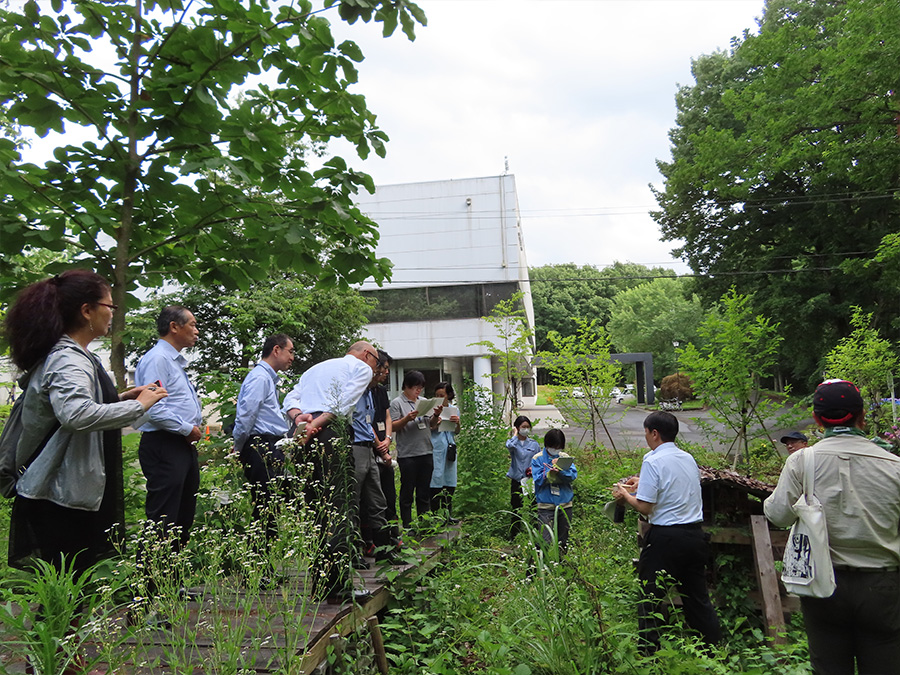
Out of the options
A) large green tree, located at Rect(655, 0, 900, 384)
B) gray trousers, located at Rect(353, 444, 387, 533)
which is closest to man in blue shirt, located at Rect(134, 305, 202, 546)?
gray trousers, located at Rect(353, 444, 387, 533)

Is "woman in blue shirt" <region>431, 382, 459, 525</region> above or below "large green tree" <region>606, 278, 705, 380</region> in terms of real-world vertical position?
below

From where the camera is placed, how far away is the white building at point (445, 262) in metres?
28.7

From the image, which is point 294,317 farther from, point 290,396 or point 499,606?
point 499,606

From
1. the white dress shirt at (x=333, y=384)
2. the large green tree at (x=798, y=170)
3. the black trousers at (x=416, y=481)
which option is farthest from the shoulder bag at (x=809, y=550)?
the large green tree at (x=798, y=170)

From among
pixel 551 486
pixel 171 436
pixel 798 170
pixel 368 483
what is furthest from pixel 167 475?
pixel 798 170

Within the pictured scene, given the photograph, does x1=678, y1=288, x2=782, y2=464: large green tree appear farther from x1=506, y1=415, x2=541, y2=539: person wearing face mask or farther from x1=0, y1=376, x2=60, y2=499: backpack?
x1=0, y1=376, x2=60, y2=499: backpack

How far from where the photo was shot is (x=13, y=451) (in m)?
2.79

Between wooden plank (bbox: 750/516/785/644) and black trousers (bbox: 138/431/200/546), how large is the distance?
4.40 m

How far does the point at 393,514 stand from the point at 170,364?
10.8 ft

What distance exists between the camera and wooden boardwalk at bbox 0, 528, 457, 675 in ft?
8.16

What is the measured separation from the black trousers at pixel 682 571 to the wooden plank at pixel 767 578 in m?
0.88

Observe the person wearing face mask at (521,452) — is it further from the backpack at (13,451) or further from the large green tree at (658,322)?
the large green tree at (658,322)

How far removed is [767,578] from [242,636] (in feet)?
14.7

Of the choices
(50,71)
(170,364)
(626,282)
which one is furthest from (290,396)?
(626,282)
